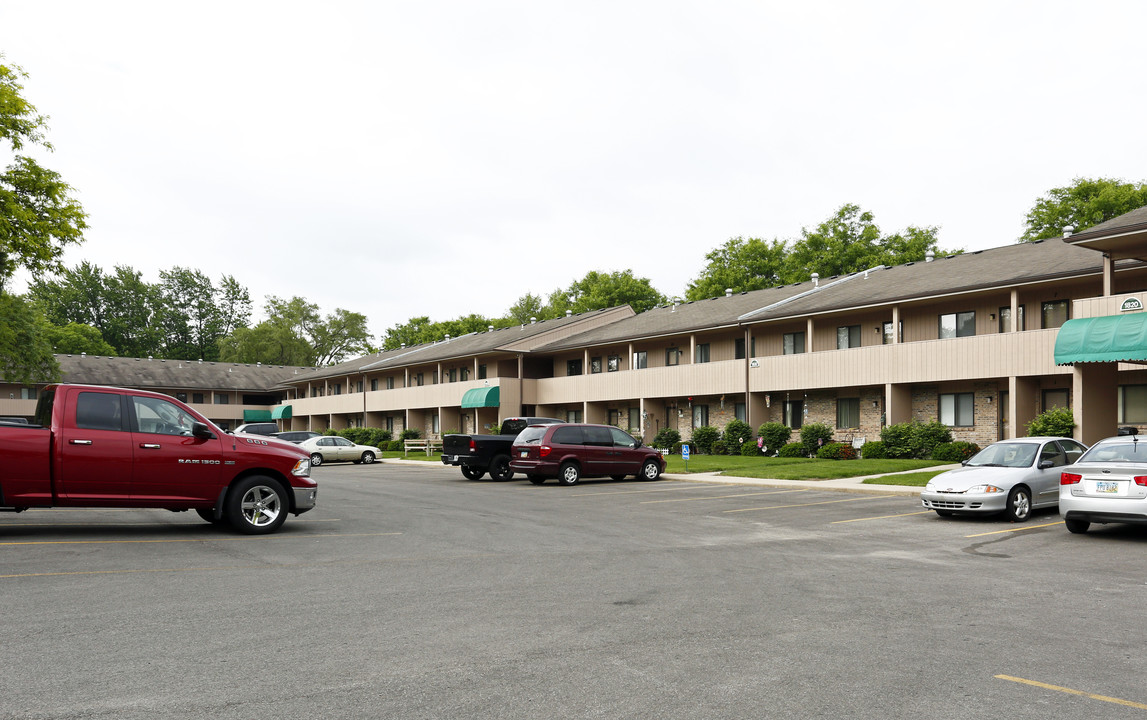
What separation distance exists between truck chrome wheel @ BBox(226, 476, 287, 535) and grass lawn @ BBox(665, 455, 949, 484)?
16.2 m

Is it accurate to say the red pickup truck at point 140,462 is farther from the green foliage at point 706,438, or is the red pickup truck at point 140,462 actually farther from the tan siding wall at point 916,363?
the green foliage at point 706,438

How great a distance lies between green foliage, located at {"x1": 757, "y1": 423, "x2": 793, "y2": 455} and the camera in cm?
3484

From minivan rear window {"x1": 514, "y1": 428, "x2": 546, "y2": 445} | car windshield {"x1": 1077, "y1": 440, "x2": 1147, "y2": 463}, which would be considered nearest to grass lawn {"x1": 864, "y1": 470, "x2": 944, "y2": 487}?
car windshield {"x1": 1077, "y1": 440, "x2": 1147, "y2": 463}

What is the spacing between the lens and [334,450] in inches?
1655

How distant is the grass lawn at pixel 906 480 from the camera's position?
72.3ft

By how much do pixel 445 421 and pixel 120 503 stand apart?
4384 cm

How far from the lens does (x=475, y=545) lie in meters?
11.5

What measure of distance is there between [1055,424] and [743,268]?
141ft

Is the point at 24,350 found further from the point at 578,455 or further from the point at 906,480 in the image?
the point at 906,480

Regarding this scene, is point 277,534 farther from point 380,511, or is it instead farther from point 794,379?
point 794,379

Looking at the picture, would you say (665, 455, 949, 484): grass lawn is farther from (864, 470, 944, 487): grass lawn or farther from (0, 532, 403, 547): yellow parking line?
(0, 532, 403, 547): yellow parking line

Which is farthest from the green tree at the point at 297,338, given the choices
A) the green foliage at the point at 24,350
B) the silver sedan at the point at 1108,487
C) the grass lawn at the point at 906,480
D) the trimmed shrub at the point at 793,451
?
the silver sedan at the point at 1108,487

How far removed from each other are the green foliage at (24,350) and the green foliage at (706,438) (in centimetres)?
2655

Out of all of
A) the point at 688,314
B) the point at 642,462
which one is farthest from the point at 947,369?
the point at 688,314
